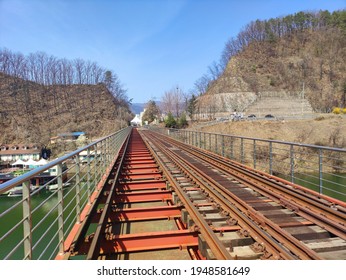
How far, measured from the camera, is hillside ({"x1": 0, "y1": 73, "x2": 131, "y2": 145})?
97.9 m

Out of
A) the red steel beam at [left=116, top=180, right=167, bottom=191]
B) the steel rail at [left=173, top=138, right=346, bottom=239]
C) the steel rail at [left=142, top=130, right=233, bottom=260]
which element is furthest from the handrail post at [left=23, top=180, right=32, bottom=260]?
the red steel beam at [left=116, top=180, right=167, bottom=191]

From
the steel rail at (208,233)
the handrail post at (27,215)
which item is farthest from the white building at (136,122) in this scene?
the handrail post at (27,215)

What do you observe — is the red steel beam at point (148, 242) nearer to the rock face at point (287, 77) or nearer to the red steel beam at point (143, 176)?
the red steel beam at point (143, 176)

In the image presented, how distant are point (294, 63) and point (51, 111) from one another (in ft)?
315

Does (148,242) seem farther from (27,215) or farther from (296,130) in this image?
(296,130)

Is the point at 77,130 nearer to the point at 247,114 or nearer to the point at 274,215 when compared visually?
the point at 247,114

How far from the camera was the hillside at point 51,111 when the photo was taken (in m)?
97.9

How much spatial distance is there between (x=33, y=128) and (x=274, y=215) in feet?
352

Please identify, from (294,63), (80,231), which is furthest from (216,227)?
(294,63)

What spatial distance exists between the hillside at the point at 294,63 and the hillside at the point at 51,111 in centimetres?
4351

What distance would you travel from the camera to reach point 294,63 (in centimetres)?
11056

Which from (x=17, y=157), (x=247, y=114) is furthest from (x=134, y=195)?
(x=247, y=114)

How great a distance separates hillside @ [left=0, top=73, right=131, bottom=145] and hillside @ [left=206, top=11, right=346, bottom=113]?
43.5 metres
